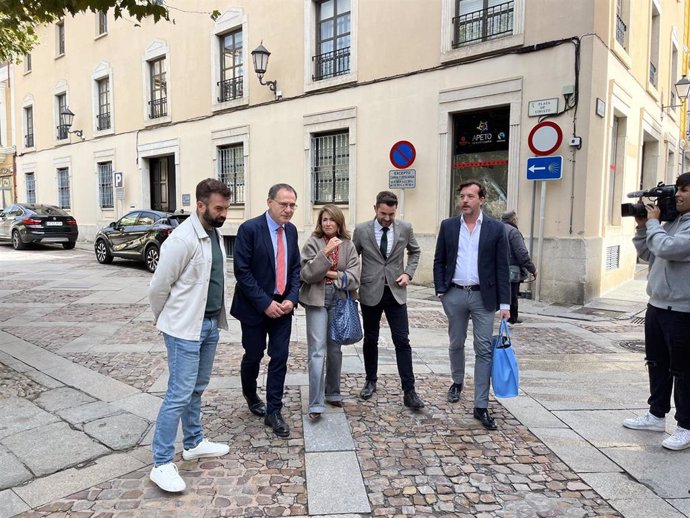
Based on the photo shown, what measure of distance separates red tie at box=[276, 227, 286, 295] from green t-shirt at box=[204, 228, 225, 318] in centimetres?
54

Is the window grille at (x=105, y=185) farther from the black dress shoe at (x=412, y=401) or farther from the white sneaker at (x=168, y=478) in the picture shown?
the white sneaker at (x=168, y=478)

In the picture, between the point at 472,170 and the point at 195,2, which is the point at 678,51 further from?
the point at 195,2

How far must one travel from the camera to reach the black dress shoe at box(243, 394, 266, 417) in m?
4.09

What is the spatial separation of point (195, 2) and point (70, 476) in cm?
1592

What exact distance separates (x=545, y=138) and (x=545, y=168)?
0.52 meters

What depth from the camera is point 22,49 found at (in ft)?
28.9

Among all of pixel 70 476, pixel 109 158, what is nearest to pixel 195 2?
pixel 109 158

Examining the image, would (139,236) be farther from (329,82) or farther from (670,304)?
(670,304)

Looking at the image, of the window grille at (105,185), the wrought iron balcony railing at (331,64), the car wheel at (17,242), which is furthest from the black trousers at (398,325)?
the window grille at (105,185)

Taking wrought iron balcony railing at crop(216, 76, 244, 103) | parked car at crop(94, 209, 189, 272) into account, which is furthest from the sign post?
wrought iron balcony railing at crop(216, 76, 244, 103)

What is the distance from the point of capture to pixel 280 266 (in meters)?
3.78

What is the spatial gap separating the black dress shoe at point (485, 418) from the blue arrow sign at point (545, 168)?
6191 mm

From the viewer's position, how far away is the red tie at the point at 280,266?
12.4ft

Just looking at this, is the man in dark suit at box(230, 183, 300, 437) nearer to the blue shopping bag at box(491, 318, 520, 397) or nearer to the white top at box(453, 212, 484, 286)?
the white top at box(453, 212, 484, 286)
